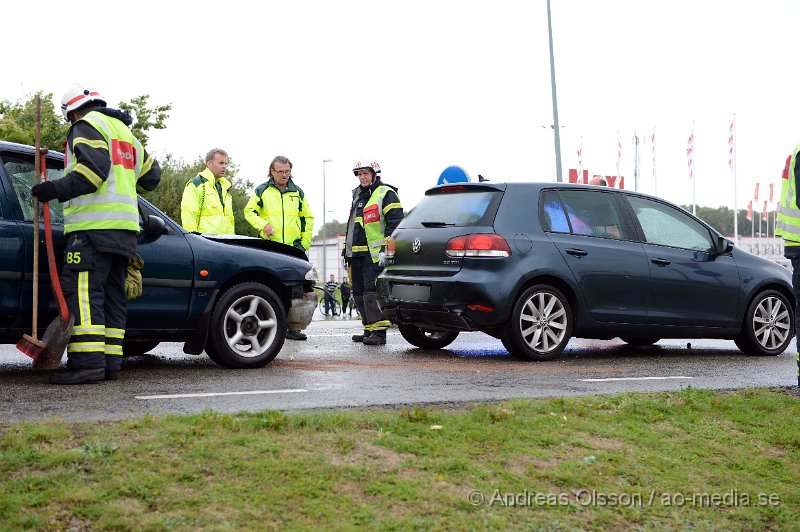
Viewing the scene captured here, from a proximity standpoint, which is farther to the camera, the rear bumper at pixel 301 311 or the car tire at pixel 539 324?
the car tire at pixel 539 324

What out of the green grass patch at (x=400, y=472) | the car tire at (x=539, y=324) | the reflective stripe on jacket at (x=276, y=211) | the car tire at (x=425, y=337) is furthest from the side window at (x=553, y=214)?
the green grass patch at (x=400, y=472)

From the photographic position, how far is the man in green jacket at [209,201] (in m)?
10.6

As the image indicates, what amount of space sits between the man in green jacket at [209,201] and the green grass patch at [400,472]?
225 inches

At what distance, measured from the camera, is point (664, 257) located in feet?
32.8

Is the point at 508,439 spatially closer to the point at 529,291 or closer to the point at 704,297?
the point at 529,291

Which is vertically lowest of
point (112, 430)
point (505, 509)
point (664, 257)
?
point (505, 509)

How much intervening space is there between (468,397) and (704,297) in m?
4.82

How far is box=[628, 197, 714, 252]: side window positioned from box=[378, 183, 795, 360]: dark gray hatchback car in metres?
0.01

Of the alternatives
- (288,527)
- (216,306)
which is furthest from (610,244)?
(288,527)

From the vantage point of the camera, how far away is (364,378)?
7.43m

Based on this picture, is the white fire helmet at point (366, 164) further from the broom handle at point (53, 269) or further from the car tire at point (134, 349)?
the broom handle at point (53, 269)

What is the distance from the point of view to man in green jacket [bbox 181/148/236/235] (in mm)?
10625

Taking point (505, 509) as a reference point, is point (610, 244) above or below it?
above

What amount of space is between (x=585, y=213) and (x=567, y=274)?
0.85 metres
